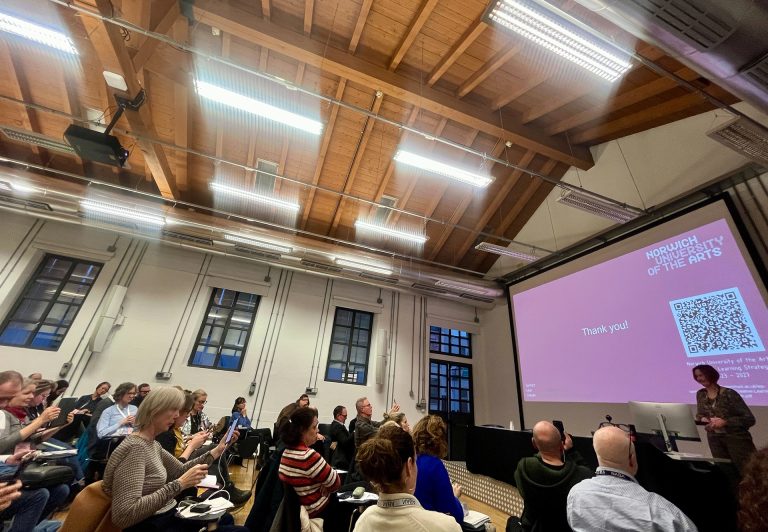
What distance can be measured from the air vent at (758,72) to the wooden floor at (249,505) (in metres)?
4.47

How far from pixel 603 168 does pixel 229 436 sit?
6949 mm

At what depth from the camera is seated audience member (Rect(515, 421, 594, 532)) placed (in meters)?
1.68

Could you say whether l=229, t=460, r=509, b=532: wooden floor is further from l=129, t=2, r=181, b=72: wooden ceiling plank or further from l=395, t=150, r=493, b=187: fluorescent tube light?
l=129, t=2, r=181, b=72: wooden ceiling plank

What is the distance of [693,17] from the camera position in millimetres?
1965

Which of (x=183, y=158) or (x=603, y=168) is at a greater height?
(x=603, y=168)

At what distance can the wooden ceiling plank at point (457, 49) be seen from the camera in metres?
3.98

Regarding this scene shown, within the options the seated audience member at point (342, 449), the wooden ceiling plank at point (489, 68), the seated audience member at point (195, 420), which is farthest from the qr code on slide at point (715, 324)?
the seated audience member at point (195, 420)

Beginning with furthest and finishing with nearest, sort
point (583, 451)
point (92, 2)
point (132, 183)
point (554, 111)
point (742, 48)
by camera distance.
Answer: point (132, 183) → point (554, 111) → point (583, 451) → point (92, 2) → point (742, 48)

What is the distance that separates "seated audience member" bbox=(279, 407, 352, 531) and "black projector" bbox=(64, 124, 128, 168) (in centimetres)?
389

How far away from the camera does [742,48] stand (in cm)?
213

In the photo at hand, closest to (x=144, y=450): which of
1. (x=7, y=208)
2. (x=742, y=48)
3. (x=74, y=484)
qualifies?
(x=74, y=484)

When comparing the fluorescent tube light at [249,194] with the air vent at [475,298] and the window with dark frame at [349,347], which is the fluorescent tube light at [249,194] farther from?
the air vent at [475,298]

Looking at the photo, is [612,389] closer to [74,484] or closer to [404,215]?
[404,215]

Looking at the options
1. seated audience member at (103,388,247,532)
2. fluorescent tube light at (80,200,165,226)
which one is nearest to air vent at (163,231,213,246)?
fluorescent tube light at (80,200,165,226)
